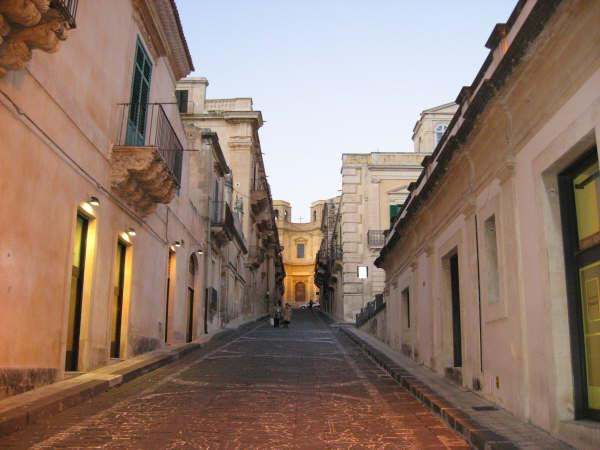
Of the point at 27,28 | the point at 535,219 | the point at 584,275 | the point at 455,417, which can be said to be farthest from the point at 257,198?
the point at 584,275

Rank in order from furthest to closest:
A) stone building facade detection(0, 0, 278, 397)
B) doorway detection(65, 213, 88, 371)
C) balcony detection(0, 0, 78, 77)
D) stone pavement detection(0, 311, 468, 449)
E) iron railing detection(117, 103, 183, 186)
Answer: iron railing detection(117, 103, 183, 186), doorway detection(65, 213, 88, 371), stone building facade detection(0, 0, 278, 397), balcony detection(0, 0, 78, 77), stone pavement detection(0, 311, 468, 449)

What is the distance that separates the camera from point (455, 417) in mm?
6961

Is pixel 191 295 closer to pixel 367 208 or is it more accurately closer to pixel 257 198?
pixel 367 208

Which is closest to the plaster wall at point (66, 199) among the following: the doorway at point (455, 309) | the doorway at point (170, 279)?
the doorway at point (170, 279)

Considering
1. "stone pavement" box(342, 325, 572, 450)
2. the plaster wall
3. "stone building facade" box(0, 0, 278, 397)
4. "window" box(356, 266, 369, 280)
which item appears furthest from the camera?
"window" box(356, 266, 369, 280)

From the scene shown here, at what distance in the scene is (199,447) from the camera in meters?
5.86

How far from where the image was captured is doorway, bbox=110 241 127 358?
1295 centimetres

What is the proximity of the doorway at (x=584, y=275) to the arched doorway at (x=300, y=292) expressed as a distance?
83.0m

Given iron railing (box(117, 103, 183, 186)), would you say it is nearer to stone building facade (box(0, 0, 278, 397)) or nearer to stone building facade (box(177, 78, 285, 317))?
stone building facade (box(0, 0, 278, 397))

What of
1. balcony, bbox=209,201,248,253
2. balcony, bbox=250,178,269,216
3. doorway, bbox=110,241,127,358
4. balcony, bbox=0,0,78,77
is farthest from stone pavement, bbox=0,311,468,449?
balcony, bbox=250,178,269,216

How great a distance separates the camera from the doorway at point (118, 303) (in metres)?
12.9

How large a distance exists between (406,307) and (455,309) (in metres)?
5.65

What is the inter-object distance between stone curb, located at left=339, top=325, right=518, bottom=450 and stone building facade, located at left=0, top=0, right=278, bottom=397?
5153mm

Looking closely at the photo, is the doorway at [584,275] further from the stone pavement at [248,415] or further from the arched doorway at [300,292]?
the arched doorway at [300,292]
